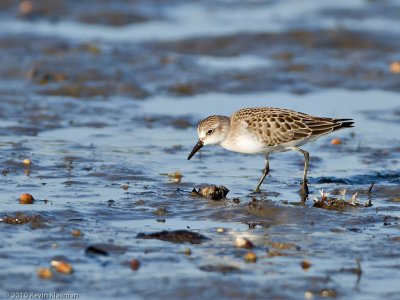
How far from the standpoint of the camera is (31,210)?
400 inches

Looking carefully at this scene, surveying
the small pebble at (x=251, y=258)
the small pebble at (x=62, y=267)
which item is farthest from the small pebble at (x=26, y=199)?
the small pebble at (x=251, y=258)

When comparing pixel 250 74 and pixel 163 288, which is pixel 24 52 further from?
pixel 163 288

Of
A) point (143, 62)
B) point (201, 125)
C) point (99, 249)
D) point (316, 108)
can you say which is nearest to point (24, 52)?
point (143, 62)

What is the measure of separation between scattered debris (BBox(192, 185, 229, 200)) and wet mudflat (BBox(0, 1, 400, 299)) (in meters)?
0.12

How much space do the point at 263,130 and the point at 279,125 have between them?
0.73 ft

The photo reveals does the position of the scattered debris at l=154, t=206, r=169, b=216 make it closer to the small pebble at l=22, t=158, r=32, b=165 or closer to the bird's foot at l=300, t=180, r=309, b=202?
the bird's foot at l=300, t=180, r=309, b=202

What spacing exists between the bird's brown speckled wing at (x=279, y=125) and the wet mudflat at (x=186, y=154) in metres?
0.64

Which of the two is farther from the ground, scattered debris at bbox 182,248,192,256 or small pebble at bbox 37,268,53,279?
scattered debris at bbox 182,248,192,256

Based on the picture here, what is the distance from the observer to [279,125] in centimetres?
1188

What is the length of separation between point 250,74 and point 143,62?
7.15 feet

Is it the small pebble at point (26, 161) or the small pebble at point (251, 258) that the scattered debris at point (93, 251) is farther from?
the small pebble at point (26, 161)

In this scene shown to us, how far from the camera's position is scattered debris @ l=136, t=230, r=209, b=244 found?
925cm

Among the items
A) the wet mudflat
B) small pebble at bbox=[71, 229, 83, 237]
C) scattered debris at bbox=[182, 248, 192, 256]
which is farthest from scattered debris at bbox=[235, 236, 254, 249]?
small pebble at bbox=[71, 229, 83, 237]

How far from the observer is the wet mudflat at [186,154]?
8.45 meters
